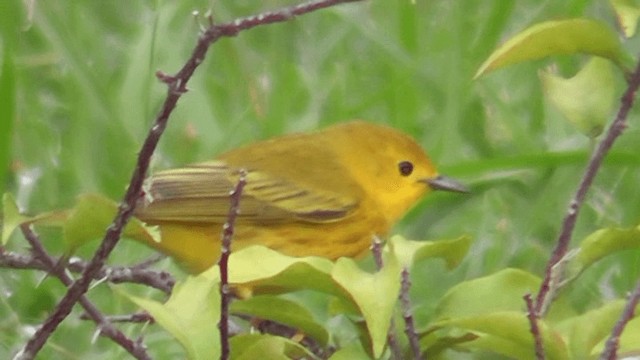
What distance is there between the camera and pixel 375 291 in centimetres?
184

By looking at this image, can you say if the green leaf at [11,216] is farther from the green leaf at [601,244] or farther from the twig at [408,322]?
the green leaf at [601,244]

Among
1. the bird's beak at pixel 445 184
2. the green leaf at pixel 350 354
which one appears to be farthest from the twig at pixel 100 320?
the bird's beak at pixel 445 184

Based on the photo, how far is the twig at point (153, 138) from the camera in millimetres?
1729

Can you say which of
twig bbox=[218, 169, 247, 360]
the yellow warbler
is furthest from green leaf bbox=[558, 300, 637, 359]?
the yellow warbler

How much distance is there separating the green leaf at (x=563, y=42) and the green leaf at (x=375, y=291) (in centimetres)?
31

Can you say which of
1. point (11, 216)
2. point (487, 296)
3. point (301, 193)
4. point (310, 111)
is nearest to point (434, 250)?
point (487, 296)

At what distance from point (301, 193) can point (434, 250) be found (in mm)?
1623

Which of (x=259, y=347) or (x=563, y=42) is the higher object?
(x=563, y=42)

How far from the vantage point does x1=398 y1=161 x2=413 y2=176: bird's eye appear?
3822 mm

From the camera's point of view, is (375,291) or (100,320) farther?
(100,320)

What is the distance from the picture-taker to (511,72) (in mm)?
4527

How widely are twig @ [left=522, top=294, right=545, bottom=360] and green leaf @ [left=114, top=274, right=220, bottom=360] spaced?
0.36 meters

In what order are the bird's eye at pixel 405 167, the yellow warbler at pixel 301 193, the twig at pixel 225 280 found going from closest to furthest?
the twig at pixel 225 280 < the yellow warbler at pixel 301 193 < the bird's eye at pixel 405 167

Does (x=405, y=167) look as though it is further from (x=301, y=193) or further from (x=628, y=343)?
(x=628, y=343)
